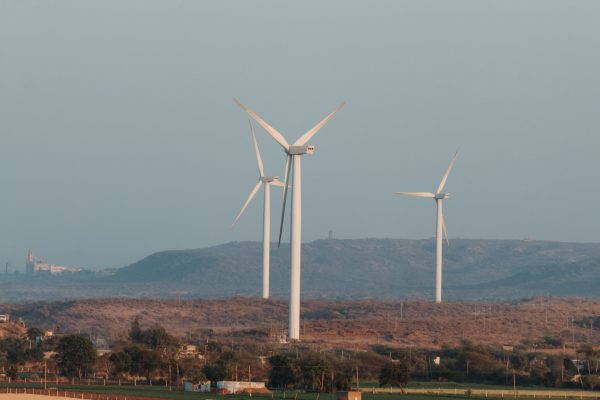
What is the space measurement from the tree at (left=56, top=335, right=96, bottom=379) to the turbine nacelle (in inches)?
1223

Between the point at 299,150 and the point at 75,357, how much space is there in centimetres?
3374

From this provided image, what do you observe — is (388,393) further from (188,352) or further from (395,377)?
(188,352)

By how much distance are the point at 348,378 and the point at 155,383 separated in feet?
59.3

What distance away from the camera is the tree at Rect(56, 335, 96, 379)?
4761 inches

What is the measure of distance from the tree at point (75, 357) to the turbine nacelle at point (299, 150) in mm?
31072

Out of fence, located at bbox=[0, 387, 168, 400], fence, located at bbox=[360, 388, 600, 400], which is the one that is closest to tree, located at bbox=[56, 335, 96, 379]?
fence, located at bbox=[0, 387, 168, 400]

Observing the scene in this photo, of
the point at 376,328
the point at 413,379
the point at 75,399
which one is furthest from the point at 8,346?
the point at 376,328

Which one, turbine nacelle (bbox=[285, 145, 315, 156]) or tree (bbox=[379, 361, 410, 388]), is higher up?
turbine nacelle (bbox=[285, 145, 315, 156])

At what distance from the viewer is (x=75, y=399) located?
306 ft

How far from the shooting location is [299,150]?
468ft

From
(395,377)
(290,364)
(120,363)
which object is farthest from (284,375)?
(120,363)

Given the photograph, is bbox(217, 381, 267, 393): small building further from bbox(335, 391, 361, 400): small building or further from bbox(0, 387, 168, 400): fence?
bbox(335, 391, 361, 400): small building

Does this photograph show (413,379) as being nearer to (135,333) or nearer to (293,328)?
(293,328)

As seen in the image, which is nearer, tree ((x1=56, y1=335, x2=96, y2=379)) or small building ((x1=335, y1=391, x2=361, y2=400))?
small building ((x1=335, y1=391, x2=361, y2=400))
